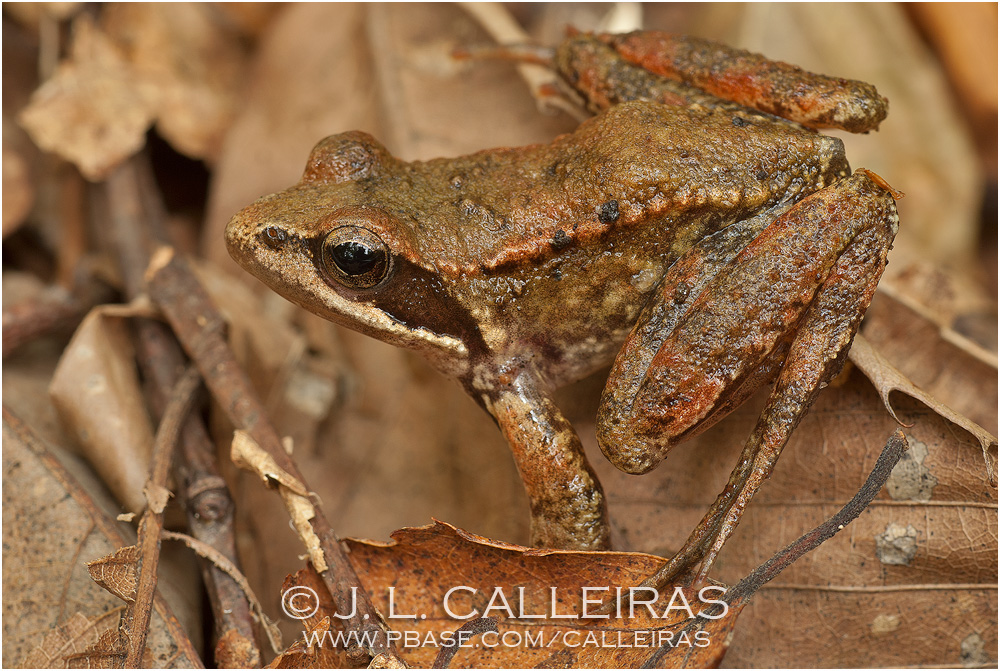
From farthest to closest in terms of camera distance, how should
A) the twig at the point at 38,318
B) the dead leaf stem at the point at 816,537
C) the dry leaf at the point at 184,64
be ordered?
the dry leaf at the point at 184,64 < the twig at the point at 38,318 < the dead leaf stem at the point at 816,537

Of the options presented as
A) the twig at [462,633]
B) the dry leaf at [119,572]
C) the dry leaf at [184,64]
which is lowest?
the twig at [462,633]

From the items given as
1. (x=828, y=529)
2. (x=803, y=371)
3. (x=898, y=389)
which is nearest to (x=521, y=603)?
(x=828, y=529)

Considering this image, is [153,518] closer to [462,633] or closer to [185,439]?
[185,439]

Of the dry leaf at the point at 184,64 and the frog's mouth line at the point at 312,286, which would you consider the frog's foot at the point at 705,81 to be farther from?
the dry leaf at the point at 184,64

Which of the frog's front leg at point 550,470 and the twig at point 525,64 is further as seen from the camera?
the twig at point 525,64

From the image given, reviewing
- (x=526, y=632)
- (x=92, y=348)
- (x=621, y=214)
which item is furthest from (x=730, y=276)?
(x=92, y=348)

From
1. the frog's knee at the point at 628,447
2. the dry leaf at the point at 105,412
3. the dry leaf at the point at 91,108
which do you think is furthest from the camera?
the dry leaf at the point at 91,108

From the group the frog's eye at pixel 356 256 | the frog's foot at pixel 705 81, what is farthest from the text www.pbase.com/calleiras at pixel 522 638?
the frog's foot at pixel 705 81
